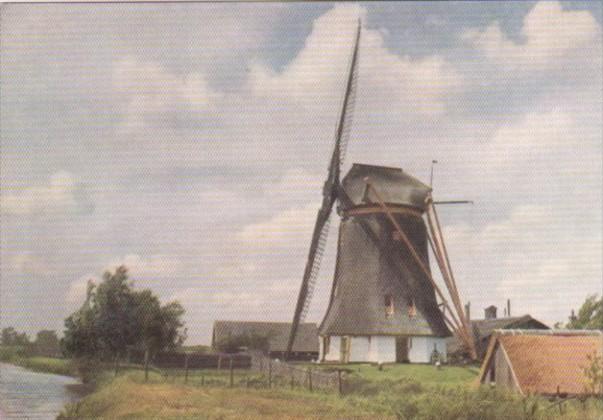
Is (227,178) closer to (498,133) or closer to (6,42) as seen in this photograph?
(6,42)

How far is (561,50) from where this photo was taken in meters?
11.4

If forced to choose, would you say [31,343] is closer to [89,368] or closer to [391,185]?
[89,368]

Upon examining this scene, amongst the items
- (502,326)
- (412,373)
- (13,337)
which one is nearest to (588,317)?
(412,373)

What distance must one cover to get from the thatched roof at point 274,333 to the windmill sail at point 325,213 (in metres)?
1.83

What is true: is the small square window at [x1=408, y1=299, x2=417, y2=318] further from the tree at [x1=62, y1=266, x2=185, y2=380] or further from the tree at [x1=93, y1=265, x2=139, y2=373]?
the tree at [x1=93, y1=265, x2=139, y2=373]

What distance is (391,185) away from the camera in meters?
16.6

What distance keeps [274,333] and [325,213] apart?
5363 mm

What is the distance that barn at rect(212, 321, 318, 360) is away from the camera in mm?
17441

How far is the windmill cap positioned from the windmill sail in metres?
0.59

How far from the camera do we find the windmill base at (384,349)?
16234mm

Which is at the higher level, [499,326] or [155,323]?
[499,326]

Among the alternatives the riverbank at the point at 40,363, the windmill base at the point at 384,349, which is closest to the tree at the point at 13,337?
the riverbank at the point at 40,363

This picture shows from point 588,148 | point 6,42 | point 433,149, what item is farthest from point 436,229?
point 6,42

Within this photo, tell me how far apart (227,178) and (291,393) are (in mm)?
4247
